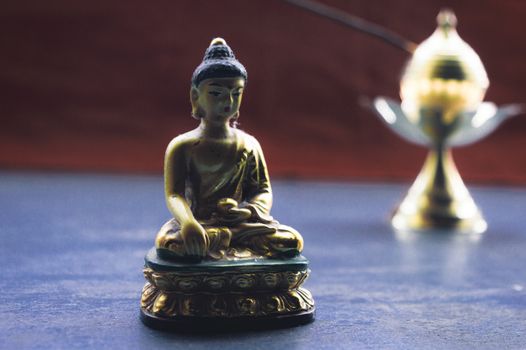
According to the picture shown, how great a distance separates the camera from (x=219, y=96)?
118 centimetres

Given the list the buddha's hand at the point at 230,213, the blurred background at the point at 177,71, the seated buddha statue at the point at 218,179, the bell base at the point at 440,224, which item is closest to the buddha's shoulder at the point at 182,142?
→ the seated buddha statue at the point at 218,179

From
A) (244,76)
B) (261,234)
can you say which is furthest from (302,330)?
(244,76)

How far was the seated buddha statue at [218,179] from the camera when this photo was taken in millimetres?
1173

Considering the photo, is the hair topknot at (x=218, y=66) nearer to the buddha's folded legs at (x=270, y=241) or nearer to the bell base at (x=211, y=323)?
the buddha's folded legs at (x=270, y=241)

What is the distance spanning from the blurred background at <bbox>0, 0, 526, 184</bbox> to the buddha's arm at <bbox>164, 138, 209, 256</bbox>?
2115 mm

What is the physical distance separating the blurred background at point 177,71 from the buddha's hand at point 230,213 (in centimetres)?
213

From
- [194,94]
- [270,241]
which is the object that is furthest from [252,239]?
[194,94]

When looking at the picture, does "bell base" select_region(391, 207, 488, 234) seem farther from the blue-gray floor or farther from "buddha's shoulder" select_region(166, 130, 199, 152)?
"buddha's shoulder" select_region(166, 130, 199, 152)

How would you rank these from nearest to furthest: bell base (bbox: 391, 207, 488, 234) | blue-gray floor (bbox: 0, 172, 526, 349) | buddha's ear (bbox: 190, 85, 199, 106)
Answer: blue-gray floor (bbox: 0, 172, 526, 349) < buddha's ear (bbox: 190, 85, 199, 106) < bell base (bbox: 391, 207, 488, 234)

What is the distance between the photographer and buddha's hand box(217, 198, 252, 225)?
1192mm

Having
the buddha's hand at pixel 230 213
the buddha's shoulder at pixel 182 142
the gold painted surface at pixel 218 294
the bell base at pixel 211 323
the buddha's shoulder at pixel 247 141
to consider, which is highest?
the buddha's shoulder at pixel 247 141

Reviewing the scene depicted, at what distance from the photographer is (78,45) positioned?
11.0ft

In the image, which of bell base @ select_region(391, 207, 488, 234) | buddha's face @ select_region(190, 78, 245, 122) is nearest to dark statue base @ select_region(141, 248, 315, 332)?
buddha's face @ select_region(190, 78, 245, 122)

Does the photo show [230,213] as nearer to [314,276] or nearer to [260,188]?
[260,188]
